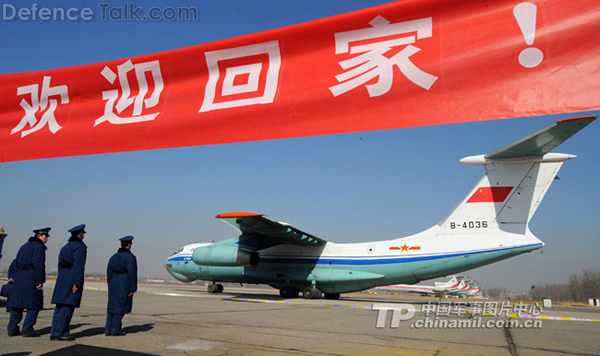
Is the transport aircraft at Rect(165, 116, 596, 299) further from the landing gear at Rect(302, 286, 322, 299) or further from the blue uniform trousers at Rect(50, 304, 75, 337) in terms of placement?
the blue uniform trousers at Rect(50, 304, 75, 337)

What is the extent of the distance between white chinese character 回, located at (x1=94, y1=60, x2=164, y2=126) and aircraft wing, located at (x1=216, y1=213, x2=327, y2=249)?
12267 mm

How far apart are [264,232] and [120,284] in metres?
10.6

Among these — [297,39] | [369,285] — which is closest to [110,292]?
[297,39]

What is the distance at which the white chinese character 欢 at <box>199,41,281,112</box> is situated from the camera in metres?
2.66

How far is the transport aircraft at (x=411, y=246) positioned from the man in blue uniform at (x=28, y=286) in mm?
8801

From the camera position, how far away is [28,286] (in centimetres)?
654

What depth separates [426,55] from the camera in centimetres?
235

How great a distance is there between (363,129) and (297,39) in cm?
72

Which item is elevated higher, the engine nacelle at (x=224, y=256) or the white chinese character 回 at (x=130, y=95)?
the white chinese character 回 at (x=130, y=95)

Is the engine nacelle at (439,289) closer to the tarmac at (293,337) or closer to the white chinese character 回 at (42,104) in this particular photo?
the tarmac at (293,337)

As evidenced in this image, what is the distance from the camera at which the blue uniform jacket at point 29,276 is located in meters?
6.41

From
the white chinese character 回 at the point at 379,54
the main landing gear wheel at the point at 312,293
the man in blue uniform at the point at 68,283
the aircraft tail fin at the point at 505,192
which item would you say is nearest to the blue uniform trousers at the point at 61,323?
the man in blue uniform at the point at 68,283

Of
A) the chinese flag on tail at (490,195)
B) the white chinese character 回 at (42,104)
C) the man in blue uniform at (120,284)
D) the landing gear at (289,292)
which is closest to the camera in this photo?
the white chinese character 回 at (42,104)

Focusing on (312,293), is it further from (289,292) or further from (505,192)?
(505,192)
